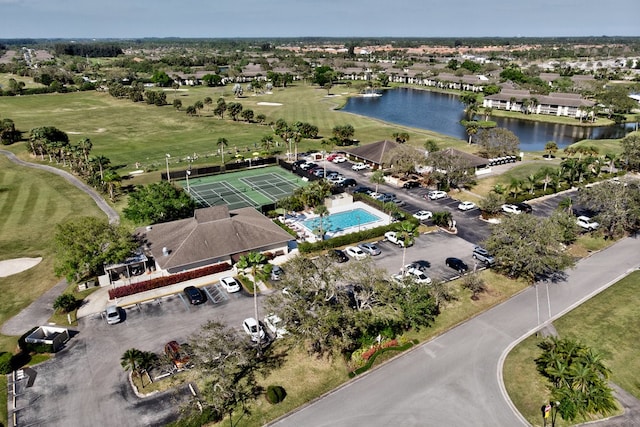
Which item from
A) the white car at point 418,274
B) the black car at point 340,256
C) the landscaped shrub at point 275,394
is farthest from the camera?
the black car at point 340,256

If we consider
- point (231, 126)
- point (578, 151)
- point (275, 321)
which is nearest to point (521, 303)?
point (275, 321)

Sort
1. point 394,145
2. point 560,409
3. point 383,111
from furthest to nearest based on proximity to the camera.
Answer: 1. point 383,111
2. point 394,145
3. point 560,409

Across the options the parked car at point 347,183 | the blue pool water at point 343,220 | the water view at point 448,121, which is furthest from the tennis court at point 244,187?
the water view at point 448,121

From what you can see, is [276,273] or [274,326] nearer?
[274,326]

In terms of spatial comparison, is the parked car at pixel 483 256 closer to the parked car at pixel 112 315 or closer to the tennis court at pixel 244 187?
the tennis court at pixel 244 187

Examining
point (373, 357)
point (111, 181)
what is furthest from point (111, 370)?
point (111, 181)

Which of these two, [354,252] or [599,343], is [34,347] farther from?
[599,343]

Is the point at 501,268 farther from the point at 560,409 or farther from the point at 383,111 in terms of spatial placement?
the point at 383,111
